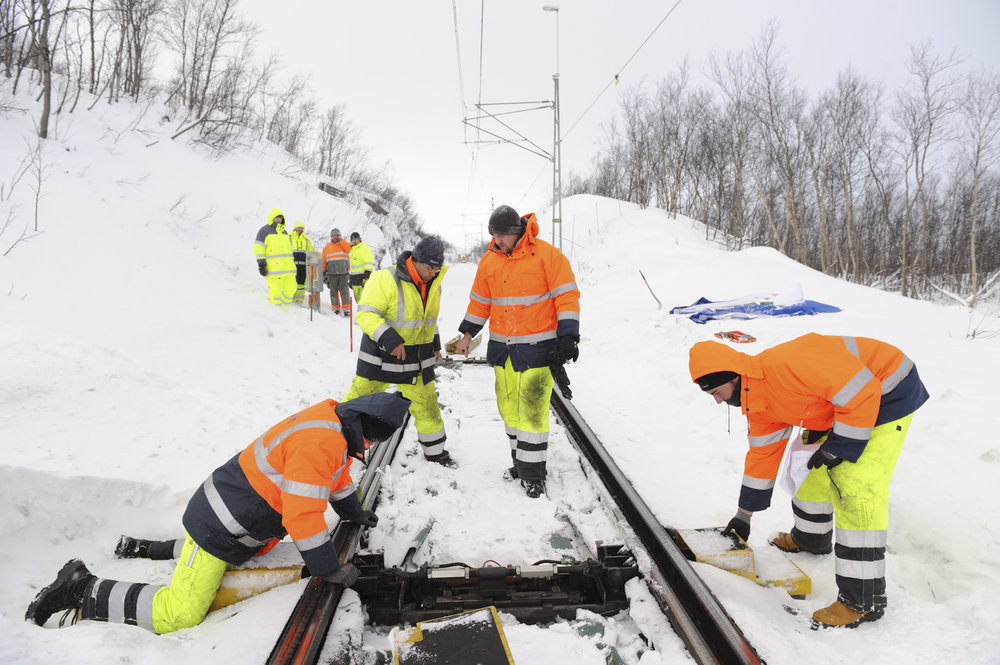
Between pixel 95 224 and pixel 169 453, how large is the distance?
6.34 meters

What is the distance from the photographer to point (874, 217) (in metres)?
39.1

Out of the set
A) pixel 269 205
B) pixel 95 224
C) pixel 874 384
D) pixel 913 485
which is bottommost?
pixel 913 485

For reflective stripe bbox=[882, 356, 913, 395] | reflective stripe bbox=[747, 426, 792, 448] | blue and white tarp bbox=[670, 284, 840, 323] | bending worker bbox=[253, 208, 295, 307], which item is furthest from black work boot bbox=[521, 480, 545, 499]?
bending worker bbox=[253, 208, 295, 307]

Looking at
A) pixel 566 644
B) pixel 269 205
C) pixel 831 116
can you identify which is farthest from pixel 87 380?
pixel 831 116

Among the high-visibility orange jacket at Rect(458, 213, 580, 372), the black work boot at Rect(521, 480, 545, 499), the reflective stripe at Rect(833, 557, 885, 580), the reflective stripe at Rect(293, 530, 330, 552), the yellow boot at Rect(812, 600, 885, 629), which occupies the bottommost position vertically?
the yellow boot at Rect(812, 600, 885, 629)

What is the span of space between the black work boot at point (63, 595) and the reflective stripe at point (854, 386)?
13.0 ft

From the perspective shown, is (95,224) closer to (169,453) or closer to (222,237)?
(222,237)

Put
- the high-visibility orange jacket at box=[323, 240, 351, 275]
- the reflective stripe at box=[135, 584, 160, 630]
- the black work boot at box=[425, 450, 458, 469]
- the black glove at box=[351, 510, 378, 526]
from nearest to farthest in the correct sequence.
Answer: the reflective stripe at box=[135, 584, 160, 630]
the black glove at box=[351, 510, 378, 526]
the black work boot at box=[425, 450, 458, 469]
the high-visibility orange jacket at box=[323, 240, 351, 275]

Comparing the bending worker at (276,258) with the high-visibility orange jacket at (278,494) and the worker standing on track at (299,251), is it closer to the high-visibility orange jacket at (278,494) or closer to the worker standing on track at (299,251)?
the worker standing on track at (299,251)

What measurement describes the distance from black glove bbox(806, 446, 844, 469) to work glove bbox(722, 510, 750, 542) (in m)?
0.52

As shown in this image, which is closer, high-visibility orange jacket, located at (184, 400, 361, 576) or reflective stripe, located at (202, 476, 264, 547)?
high-visibility orange jacket, located at (184, 400, 361, 576)

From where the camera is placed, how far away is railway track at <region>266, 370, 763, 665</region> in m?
2.10

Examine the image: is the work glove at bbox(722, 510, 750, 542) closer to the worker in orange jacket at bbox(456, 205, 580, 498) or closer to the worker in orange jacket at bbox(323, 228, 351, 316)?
the worker in orange jacket at bbox(456, 205, 580, 498)

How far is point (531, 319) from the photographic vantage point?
148 inches
